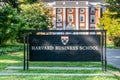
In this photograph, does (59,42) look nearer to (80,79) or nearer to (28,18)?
(80,79)

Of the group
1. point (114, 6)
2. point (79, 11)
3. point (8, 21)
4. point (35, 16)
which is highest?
point (79, 11)

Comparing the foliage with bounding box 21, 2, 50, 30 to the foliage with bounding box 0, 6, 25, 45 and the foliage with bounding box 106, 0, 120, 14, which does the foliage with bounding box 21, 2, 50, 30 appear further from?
the foliage with bounding box 106, 0, 120, 14

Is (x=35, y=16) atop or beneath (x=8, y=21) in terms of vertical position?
atop

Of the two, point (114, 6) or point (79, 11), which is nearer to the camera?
point (114, 6)

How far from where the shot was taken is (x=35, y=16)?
179ft

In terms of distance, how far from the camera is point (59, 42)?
1448 cm

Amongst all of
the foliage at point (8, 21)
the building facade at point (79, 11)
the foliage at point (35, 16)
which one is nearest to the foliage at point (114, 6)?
the foliage at point (8, 21)

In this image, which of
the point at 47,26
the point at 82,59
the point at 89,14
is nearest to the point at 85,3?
the point at 89,14

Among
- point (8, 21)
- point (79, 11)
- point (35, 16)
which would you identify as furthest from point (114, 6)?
point (79, 11)

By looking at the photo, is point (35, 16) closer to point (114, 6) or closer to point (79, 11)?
point (114, 6)

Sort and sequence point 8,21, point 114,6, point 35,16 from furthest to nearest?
point 35,16
point 114,6
point 8,21

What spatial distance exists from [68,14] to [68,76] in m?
72.7

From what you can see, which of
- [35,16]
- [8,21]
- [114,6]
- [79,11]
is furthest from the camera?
[79,11]

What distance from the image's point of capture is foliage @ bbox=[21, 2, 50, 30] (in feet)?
176
